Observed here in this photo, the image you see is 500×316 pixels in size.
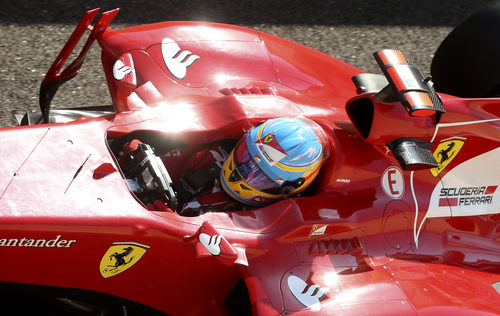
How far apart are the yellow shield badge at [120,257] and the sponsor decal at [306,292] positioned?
28.3 inches

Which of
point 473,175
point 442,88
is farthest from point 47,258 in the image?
point 442,88

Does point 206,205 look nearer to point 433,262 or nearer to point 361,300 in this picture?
point 361,300

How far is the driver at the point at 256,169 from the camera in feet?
9.62

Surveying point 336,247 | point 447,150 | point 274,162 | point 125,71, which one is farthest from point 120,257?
point 447,150

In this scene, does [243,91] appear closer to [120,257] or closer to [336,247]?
[336,247]

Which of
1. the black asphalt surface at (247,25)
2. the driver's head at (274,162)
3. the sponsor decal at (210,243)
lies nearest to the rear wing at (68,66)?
the black asphalt surface at (247,25)

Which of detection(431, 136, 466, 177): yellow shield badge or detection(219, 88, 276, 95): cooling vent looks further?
detection(219, 88, 276, 95): cooling vent

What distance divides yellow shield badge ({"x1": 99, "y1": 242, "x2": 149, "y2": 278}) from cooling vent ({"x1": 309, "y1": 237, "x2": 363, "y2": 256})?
33.4 inches

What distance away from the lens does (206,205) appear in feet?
10.2

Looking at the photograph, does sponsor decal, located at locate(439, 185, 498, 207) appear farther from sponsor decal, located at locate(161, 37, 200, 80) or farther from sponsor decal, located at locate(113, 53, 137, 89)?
sponsor decal, located at locate(113, 53, 137, 89)

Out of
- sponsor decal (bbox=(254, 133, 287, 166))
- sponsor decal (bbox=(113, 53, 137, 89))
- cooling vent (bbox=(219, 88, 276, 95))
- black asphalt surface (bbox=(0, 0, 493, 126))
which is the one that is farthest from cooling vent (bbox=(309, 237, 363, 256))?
black asphalt surface (bbox=(0, 0, 493, 126))

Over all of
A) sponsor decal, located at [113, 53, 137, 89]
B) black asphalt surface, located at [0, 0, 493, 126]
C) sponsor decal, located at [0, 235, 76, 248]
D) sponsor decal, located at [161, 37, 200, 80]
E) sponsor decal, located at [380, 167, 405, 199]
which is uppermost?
sponsor decal, located at [113, 53, 137, 89]

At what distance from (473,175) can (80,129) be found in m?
2.09

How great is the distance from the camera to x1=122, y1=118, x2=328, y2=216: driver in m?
2.93
